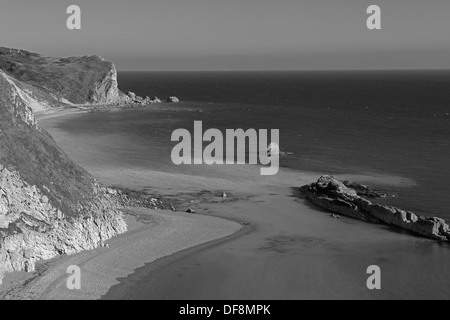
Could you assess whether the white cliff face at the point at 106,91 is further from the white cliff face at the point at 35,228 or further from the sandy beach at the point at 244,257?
the white cliff face at the point at 35,228

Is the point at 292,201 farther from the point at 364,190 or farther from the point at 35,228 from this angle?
the point at 35,228

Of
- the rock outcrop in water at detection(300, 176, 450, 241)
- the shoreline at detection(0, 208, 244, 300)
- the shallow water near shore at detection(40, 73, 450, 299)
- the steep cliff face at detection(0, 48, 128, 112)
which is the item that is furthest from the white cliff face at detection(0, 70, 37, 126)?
the steep cliff face at detection(0, 48, 128, 112)

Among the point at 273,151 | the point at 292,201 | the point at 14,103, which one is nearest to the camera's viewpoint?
the point at 14,103

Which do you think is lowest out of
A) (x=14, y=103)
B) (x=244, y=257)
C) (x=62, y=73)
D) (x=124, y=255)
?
(x=244, y=257)

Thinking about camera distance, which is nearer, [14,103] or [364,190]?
[14,103]

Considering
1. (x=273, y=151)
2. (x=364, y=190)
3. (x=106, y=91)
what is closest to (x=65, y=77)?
(x=106, y=91)
